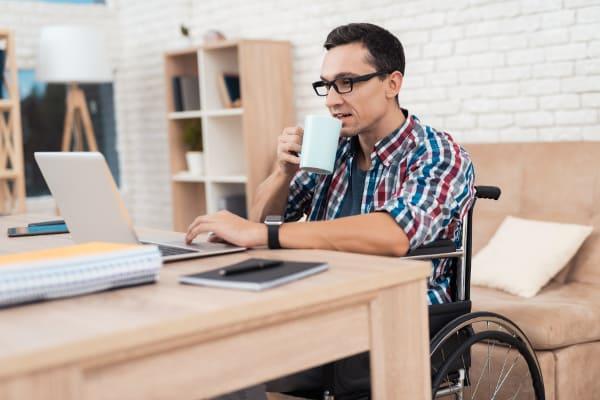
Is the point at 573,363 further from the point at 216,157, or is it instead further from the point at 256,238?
the point at 216,157

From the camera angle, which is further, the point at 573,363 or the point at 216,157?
the point at 216,157

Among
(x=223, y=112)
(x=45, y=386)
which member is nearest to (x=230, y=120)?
(x=223, y=112)

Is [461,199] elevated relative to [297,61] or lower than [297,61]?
lower

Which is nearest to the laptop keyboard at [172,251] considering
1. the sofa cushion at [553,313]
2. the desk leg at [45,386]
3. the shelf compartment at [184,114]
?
the desk leg at [45,386]

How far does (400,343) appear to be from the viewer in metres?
1.40

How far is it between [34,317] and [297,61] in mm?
3851

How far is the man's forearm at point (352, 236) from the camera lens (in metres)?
1.68

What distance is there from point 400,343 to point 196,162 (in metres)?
3.88

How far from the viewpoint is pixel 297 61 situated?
485 centimetres

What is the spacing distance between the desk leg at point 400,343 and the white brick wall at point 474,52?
90.0 inches

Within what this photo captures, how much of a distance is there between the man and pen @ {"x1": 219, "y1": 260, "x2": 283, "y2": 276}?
12.3 inches

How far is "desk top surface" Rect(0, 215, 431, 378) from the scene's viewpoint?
3.27 feet

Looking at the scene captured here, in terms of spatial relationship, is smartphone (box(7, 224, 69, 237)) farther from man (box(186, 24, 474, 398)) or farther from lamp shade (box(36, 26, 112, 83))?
lamp shade (box(36, 26, 112, 83))

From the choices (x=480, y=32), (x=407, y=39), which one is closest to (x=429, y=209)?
(x=480, y=32)
